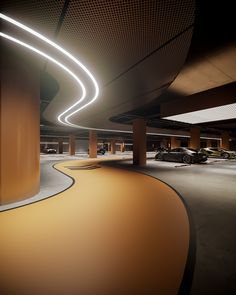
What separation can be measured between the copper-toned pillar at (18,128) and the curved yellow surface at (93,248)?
0.76 m

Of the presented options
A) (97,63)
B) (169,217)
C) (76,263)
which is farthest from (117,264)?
(97,63)

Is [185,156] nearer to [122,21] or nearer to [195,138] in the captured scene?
[195,138]

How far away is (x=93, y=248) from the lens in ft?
8.06

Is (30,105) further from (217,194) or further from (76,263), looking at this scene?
(217,194)

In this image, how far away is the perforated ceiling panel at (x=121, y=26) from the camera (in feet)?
8.27

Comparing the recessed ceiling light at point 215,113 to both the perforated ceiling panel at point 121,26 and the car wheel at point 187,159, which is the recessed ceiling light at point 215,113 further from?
the perforated ceiling panel at point 121,26

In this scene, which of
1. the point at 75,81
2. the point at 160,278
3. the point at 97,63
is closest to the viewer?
the point at 160,278

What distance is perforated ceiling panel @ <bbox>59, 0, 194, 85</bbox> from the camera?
8.27ft

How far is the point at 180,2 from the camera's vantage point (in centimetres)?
248

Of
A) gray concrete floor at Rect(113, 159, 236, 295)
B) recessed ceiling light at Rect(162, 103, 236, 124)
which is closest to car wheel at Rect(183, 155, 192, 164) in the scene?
recessed ceiling light at Rect(162, 103, 236, 124)

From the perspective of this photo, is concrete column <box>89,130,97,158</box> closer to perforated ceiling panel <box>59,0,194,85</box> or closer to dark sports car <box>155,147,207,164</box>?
dark sports car <box>155,147,207,164</box>

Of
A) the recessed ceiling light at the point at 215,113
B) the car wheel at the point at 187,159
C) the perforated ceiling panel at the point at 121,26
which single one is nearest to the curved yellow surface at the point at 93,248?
the perforated ceiling panel at the point at 121,26

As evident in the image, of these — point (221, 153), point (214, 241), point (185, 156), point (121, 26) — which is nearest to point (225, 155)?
point (221, 153)

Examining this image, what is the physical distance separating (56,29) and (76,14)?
52 cm
